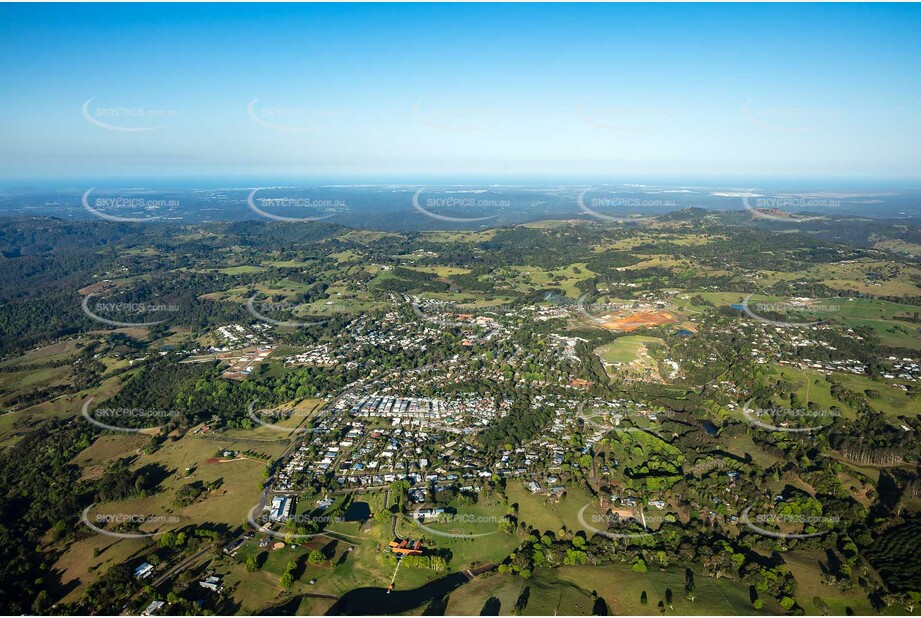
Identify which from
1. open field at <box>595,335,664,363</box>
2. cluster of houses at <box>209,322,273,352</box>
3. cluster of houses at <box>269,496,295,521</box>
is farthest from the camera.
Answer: cluster of houses at <box>209,322,273,352</box>

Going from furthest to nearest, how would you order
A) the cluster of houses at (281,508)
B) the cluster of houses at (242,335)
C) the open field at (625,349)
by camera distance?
the cluster of houses at (242,335), the open field at (625,349), the cluster of houses at (281,508)

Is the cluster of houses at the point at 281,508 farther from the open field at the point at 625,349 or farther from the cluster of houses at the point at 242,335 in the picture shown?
the open field at the point at 625,349

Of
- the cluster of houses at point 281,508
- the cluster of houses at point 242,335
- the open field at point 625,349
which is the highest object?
the open field at point 625,349

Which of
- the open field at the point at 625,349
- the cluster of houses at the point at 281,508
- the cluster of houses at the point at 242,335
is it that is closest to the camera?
the cluster of houses at the point at 281,508

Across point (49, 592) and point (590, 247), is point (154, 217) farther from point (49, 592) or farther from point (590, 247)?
point (49, 592)

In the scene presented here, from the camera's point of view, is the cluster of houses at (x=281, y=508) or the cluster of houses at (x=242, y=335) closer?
the cluster of houses at (x=281, y=508)

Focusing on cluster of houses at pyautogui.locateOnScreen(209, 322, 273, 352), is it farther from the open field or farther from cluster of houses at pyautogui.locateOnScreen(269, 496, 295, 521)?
the open field

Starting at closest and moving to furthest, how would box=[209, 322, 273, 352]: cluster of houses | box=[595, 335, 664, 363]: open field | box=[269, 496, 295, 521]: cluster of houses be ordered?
1. box=[269, 496, 295, 521]: cluster of houses
2. box=[595, 335, 664, 363]: open field
3. box=[209, 322, 273, 352]: cluster of houses

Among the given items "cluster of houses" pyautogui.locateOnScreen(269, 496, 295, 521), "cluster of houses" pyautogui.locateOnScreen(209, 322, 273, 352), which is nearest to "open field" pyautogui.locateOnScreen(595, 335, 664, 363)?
"cluster of houses" pyautogui.locateOnScreen(269, 496, 295, 521)

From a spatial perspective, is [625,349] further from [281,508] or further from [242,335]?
[242,335]

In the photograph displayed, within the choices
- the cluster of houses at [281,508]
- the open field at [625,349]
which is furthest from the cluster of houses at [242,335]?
the open field at [625,349]

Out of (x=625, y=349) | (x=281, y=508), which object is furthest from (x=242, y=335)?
(x=625, y=349)
